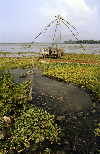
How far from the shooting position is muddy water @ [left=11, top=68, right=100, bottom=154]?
13.4 ft

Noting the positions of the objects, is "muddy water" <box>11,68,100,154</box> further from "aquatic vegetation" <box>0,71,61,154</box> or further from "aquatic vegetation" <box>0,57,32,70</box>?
"aquatic vegetation" <box>0,57,32,70</box>

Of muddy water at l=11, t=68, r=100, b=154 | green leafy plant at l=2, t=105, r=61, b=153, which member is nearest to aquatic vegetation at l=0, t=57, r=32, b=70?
muddy water at l=11, t=68, r=100, b=154

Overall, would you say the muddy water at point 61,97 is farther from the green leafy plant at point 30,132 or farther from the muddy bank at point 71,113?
the green leafy plant at point 30,132

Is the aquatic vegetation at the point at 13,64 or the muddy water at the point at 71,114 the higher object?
the aquatic vegetation at the point at 13,64

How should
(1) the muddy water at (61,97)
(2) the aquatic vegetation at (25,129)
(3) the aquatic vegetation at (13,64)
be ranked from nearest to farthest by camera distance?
(2) the aquatic vegetation at (25,129), (1) the muddy water at (61,97), (3) the aquatic vegetation at (13,64)

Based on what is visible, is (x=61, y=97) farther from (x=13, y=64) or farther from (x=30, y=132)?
(x=13, y=64)

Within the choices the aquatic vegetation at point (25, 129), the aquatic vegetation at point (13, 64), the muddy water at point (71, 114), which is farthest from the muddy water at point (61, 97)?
the aquatic vegetation at point (13, 64)

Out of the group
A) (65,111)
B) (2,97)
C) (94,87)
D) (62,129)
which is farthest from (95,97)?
(2,97)

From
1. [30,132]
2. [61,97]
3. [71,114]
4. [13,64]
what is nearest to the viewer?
[30,132]

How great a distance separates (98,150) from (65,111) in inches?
97.7

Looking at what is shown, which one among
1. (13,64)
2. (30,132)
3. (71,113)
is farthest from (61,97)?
(13,64)

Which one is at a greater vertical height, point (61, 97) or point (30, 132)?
point (61, 97)

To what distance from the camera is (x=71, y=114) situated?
233 inches

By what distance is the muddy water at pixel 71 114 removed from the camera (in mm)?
4098
